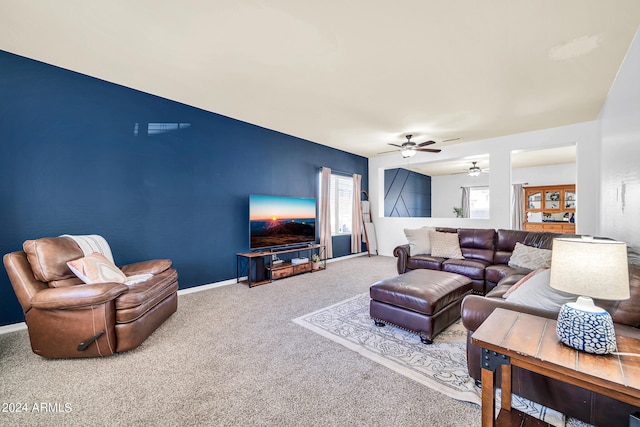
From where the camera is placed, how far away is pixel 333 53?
8.25 feet

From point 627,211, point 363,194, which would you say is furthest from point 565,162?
point 627,211

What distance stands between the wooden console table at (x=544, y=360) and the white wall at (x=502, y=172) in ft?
13.9

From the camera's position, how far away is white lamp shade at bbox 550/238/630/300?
3.61ft

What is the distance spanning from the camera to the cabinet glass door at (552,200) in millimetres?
7493

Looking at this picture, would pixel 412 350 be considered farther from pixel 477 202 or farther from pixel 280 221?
pixel 477 202

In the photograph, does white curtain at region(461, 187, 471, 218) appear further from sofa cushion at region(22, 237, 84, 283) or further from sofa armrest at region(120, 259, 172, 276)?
sofa cushion at region(22, 237, 84, 283)

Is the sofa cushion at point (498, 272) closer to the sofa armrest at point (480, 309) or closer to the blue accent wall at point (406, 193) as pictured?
the sofa armrest at point (480, 309)

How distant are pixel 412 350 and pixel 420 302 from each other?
1.32ft

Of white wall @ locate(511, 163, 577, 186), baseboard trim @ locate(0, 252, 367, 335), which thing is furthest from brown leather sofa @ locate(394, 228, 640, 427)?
white wall @ locate(511, 163, 577, 186)

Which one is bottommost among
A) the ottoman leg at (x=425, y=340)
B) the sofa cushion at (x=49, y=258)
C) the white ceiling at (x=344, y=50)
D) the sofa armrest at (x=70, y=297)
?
the ottoman leg at (x=425, y=340)

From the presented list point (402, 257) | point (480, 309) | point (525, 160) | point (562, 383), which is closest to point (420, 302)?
point (480, 309)

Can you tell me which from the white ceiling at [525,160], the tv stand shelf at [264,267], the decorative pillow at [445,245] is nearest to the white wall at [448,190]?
the white ceiling at [525,160]

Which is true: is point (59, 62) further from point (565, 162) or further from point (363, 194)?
point (565, 162)

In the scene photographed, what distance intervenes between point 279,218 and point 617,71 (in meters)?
4.58
